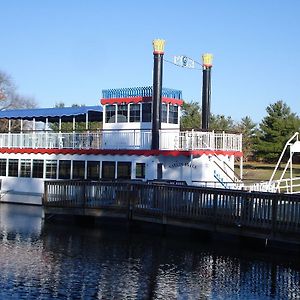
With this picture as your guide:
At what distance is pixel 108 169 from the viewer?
92.3 ft

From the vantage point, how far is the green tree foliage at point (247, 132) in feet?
221

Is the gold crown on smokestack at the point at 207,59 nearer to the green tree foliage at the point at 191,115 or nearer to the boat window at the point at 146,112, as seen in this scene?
the boat window at the point at 146,112

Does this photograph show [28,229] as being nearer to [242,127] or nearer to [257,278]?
[257,278]

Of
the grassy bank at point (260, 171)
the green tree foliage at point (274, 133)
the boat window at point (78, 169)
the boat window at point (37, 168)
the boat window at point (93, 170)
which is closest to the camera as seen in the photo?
the boat window at point (93, 170)

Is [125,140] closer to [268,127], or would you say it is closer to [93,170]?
[93,170]

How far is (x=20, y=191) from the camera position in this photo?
3181 centimetres

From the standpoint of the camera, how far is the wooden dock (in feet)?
55.2

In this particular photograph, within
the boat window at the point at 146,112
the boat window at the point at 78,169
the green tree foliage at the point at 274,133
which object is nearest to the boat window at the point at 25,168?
the boat window at the point at 78,169

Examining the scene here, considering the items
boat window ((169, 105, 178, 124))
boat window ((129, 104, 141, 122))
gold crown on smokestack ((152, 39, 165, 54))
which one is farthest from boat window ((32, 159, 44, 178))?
gold crown on smokestack ((152, 39, 165, 54))

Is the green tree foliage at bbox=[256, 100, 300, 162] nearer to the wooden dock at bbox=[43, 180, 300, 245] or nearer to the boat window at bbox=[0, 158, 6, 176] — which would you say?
the boat window at bbox=[0, 158, 6, 176]

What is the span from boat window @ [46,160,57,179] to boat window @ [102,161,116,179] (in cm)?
351

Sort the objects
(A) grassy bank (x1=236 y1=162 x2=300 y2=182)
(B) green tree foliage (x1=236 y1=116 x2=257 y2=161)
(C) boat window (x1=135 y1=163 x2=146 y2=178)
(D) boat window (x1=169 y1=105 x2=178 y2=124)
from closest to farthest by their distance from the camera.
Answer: (C) boat window (x1=135 y1=163 x2=146 y2=178), (D) boat window (x1=169 y1=105 x2=178 y2=124), (A) grassy bank (x1=236 y1=162 x2=300 y2=182), (B) green tree foliage (x1=236 y1=116 x2=257 y2=161)

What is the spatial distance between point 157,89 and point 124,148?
3.43 m

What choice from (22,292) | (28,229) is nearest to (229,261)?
(22,292)
